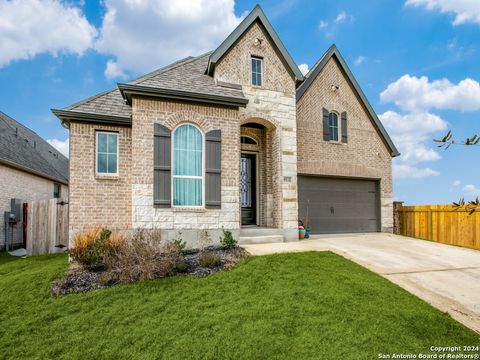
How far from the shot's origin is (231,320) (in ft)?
14.8

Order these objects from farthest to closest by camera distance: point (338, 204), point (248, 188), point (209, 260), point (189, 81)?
point (338, 204) < point (248, 188) < point (189, 81) < point (209, 260)

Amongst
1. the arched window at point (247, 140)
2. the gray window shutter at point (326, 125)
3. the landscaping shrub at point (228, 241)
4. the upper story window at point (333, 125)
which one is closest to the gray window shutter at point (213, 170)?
the landscaping shrub at point (228, 241)

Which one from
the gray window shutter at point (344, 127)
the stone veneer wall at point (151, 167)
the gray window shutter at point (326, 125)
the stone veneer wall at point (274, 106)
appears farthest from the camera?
the gray window shutter at point (344, 127)

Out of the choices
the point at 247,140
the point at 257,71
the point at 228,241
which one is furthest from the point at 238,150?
the point at 257,71

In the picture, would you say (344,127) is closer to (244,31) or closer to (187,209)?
(244,31)

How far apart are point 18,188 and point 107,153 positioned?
25.5ft

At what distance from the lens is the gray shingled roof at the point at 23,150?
13625 millimetres

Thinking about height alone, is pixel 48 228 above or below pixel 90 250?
above

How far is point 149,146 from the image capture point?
828 centimetres

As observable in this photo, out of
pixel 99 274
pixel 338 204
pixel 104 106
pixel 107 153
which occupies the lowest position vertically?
pixel 99 274

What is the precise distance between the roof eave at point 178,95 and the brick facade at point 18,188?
8.22m

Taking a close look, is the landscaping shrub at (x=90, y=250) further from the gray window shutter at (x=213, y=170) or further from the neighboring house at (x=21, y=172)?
the neighboring house at (x=21, y=172)

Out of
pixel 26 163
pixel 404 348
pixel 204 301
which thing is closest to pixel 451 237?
pixel 404 348

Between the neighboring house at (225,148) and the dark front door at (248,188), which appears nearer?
the neighboring house at (225,148)
